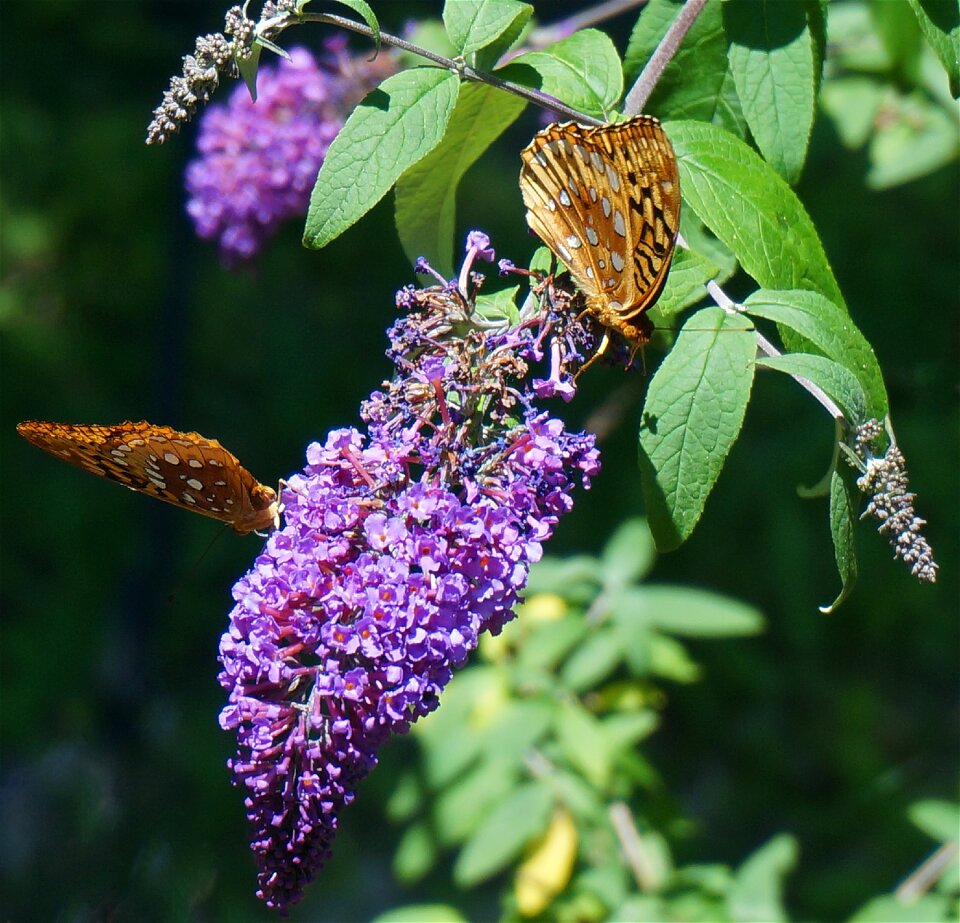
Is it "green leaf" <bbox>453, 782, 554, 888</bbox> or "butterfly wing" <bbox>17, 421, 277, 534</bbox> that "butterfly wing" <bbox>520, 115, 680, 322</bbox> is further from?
"green leaf" <bbox>453, 782, 554, 888</bbox>

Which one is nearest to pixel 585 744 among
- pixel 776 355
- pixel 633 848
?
pixel 633 848

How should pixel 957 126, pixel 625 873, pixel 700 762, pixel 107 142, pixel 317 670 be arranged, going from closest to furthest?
pixel 317 670, pixel 625 873, pixel 957 126, pixel 700 762, pixel 107 142

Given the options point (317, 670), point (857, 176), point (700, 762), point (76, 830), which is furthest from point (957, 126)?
point (76, 830)

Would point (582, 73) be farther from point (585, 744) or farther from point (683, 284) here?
point (585, 744)

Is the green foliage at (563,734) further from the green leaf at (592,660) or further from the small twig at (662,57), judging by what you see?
the small twig at (662,57)

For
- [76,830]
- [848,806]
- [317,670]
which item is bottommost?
[76,830]

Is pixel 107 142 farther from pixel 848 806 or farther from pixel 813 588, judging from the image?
pixel 848 806

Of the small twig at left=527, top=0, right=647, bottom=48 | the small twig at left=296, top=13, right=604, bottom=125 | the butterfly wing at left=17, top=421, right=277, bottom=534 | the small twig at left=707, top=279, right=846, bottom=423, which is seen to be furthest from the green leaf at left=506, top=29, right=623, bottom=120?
the butterfly wing at left=17, top=421, right=277, bottom=534

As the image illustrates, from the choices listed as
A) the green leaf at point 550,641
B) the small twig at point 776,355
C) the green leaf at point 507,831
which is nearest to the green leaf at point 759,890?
the green leaf at point 507,831
